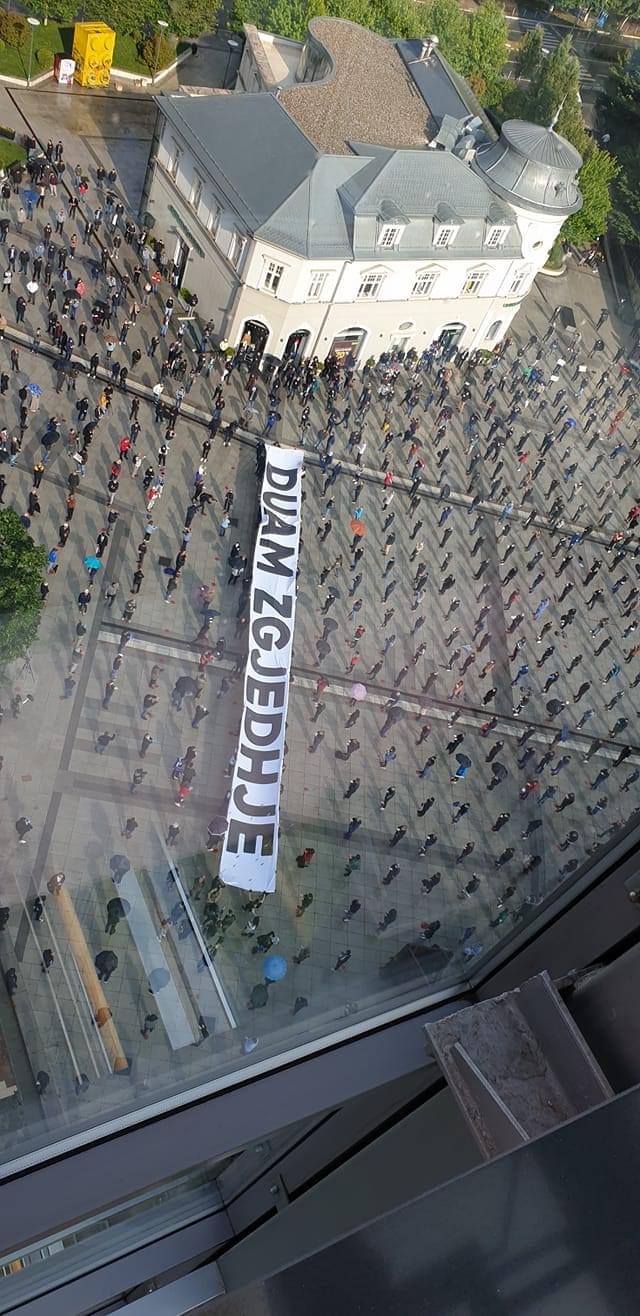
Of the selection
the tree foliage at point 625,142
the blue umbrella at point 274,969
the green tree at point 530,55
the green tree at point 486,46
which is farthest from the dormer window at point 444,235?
the blue umbrella at point 274,969

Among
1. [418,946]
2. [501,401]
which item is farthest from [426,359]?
[418,946]

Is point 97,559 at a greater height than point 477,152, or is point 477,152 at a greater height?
point 477,152

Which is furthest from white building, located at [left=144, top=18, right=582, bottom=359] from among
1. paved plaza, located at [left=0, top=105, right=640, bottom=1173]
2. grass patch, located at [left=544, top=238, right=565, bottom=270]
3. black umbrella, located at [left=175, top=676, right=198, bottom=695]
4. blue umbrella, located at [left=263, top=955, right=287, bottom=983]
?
blue umbrella, located at [left=263, top=955, right=287, bottom=983]

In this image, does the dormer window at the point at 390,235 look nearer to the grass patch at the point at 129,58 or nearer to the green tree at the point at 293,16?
the green tree at the point at 293,16

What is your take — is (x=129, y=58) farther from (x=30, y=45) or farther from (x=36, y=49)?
(x=30, y=45)

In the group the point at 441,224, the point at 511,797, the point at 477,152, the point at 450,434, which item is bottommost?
the point at 511,797

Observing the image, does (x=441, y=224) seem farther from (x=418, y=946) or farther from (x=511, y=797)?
(x=418, y=946)
